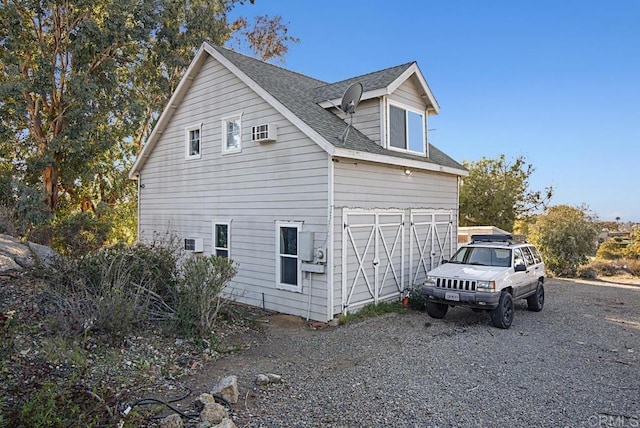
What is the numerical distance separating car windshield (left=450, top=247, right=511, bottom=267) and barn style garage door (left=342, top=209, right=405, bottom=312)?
1.54m

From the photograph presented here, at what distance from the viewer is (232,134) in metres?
10.8

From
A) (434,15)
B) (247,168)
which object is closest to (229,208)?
(247,168)

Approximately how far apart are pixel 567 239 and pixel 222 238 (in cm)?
1285

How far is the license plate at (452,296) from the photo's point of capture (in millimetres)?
8125

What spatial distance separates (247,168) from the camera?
10.2 metres

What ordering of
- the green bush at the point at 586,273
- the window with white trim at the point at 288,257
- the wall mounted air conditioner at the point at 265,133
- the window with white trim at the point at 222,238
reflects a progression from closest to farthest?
the window with white trim at the point at 288,257 → the wall mounted air conditioner at the point at 265,133 → the window with white trim at the point at 222,238 → the green bush at the point at 586,273

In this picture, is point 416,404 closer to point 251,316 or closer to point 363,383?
point 363,383

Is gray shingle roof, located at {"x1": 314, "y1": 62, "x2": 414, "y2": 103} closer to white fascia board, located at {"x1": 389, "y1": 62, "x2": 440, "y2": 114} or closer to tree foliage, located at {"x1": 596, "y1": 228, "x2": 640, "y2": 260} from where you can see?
white fascia board, located at {"x1": 389, "y1": 62, "x2": 440, "y2": 114}

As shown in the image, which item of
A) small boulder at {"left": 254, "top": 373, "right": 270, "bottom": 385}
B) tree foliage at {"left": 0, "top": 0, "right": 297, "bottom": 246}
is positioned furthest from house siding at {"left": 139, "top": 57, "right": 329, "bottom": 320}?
tree foliage at {"left": 0, "top": 0, "right": 297, "bottom": 246}

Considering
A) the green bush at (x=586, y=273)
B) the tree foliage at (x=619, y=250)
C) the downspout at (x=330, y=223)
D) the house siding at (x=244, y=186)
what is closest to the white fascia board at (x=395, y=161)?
the downspout at (x=330, y=223)

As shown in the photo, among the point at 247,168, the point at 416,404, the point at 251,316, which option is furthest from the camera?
the point at 247,168

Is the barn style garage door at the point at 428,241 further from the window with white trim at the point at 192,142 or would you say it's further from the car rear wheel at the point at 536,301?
the window with white trim at the point at 192,142

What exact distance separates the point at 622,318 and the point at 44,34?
73.8 feet

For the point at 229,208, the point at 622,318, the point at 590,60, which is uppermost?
the point at 590,60
